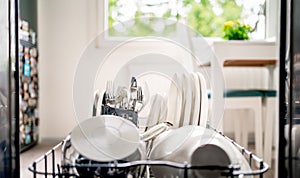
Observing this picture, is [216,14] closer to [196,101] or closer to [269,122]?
[269,122]

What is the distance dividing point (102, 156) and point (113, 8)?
2.25 m

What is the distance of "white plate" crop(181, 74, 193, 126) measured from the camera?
411 millimetres

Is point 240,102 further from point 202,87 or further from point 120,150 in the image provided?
point 120,150

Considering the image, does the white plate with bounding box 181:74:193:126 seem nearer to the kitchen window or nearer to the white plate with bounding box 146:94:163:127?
the white plate with bounding box 146:94:163:127

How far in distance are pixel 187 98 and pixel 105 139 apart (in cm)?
16

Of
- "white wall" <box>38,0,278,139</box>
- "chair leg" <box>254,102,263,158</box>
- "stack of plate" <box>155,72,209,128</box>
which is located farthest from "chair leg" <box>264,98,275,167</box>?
"stack of plate" <box>155,72,209,128</box>

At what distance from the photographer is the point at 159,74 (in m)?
0.50

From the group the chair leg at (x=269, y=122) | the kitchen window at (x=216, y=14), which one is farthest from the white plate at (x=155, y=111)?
the kitchen window at (x=216, y=14)

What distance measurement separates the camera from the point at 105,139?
0.93 ft

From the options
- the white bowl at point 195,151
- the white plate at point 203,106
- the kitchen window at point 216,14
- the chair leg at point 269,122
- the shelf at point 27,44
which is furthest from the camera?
Answer: the kitchen window at point 216,14

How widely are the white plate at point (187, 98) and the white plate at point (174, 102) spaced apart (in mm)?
12

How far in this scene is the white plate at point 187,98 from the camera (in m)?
0.41

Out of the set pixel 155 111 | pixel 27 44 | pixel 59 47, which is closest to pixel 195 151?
pixel 155 111

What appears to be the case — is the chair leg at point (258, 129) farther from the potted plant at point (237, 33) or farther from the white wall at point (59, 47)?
the white wall at point (59, 47)
